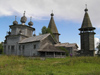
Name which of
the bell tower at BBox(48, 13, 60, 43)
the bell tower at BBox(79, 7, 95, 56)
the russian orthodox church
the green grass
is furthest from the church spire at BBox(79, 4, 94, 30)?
the green grass

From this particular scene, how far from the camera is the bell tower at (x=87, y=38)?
39938 mm

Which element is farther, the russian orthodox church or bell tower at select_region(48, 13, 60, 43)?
bell tower at select_region(48, 13, 60, 43)

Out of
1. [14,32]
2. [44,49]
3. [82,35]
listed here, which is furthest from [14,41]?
[82,35]

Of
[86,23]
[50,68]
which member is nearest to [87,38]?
[86,23]

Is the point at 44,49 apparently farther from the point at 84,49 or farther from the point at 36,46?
the point at 84,49

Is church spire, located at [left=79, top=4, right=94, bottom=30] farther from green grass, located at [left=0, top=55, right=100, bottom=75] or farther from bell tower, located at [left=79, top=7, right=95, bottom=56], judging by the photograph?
green grass, located at [left=0, top=55, right=100, bottom=75]

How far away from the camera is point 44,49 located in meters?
27.0

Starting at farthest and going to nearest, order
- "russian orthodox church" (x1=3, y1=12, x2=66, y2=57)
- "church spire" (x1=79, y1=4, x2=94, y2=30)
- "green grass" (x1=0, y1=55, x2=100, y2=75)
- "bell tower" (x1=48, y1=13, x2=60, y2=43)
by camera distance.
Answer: "bell tower" (x1=48, y1=13, x2=60, y2=43)
"church spire" (x1=79, y1=4, x2=94, y2=30)
"russian orthodox church" (x1=3, y1=12, x2=66, y2=57)
"green grass" (x1=0, y1=55, x2=100, y2=75)

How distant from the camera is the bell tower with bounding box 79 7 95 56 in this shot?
39938 mm

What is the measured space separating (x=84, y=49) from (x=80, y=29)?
7.29 m

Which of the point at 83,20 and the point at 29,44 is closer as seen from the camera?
the point at 29,44

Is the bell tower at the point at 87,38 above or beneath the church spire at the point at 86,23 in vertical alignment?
beneath

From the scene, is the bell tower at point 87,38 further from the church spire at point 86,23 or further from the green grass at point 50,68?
the green grass at point 50,68

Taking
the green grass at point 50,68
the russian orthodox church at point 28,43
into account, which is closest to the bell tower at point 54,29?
the russian orthodox church at point 28,43
